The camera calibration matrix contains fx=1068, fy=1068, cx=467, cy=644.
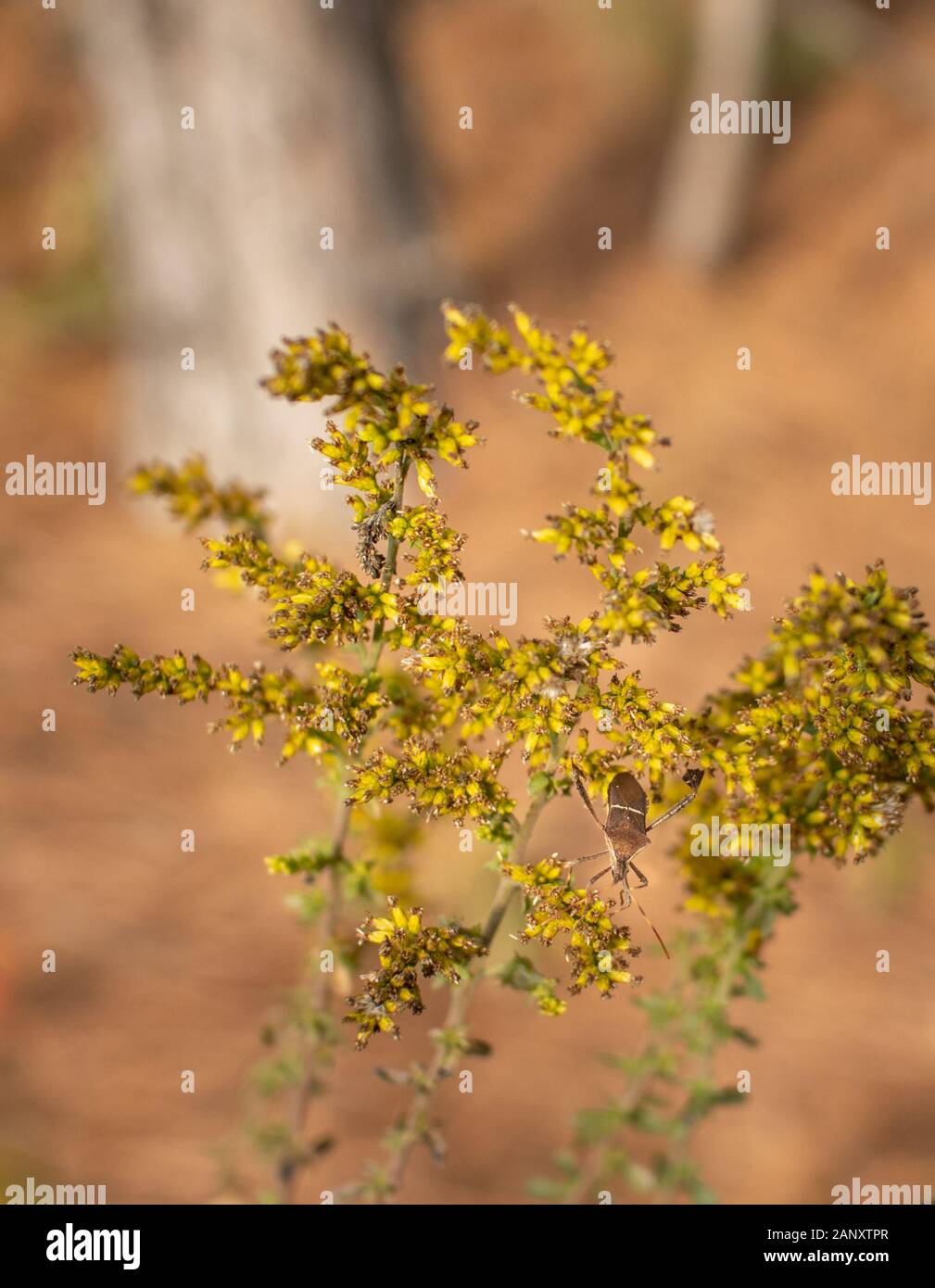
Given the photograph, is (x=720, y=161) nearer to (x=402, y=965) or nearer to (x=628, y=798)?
(x=628, y=798)

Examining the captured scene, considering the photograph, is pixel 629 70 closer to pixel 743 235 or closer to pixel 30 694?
pixel 743 235

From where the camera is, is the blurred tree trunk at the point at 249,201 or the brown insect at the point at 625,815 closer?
the brown insect at the point at 625,815

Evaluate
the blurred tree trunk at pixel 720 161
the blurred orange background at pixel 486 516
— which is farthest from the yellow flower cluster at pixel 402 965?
the blurred tree trunk at pixel 720 161

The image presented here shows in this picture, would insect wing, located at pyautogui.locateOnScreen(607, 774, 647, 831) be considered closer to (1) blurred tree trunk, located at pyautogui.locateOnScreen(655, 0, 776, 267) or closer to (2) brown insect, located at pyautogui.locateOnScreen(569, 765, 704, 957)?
(2) brown insect, located at pyautogui.locateOnScreen(569, 765, 704, 957)

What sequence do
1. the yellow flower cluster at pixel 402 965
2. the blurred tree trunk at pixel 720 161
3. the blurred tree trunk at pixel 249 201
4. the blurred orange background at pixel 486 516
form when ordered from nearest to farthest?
the yellow flower cluster at pixel 402 965 → the blurred orange background at pixel 486 516 → the blurred tree trunk at pixel 249 201 → the blurred tree trunk at pixel 720 161

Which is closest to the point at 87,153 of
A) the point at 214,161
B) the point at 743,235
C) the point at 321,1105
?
the point at 214,161

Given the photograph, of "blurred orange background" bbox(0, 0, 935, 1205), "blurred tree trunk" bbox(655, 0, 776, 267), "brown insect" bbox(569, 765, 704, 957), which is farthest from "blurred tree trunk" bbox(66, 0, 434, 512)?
"brown insect" bbox(569, 765, 704, 957)

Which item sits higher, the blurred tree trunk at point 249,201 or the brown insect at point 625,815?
the blurred tree trunk at point 249,201

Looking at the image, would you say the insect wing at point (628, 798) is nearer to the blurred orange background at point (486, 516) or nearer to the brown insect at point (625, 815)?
the brown insect at point (625, 815)

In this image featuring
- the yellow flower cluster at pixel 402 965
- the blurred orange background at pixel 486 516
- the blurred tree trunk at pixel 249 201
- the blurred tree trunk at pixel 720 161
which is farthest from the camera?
the blurred tree trunk at pixel 720 161
